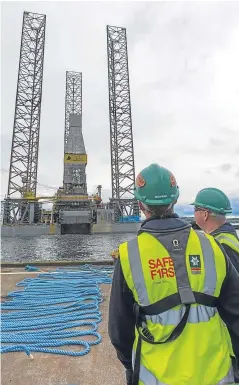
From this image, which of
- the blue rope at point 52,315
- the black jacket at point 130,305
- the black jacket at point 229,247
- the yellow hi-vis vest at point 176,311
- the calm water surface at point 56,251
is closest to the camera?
the yellow hi-vis vest at point 176,311

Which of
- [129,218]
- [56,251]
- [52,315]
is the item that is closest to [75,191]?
[129,218]

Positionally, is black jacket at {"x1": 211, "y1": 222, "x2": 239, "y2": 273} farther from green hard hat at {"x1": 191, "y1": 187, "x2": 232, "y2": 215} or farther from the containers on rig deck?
the containers on rig deck

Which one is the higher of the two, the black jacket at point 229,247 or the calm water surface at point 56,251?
the black jacket at point 229,247

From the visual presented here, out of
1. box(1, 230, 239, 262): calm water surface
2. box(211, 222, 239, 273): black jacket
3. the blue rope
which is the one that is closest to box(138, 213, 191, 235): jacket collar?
box(211, 222, 239, 273): black jacket

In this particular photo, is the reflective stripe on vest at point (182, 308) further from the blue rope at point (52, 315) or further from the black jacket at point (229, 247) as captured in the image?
the blue rope at point (52, 315)

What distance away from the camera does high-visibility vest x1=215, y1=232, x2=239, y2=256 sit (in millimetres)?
1874

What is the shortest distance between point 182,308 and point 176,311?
0.03 metres

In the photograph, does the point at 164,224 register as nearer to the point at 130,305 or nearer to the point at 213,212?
the point at 130,305

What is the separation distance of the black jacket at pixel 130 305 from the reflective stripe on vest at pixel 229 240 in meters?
0.60

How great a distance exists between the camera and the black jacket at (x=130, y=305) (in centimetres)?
127

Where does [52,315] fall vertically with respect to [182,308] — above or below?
below

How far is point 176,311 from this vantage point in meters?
1.18

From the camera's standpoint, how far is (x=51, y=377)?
7.37 ft

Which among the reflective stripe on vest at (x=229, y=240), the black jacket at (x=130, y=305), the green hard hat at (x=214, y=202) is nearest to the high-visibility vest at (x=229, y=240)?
the reflective stripe on vest at (x=229, y=240)
